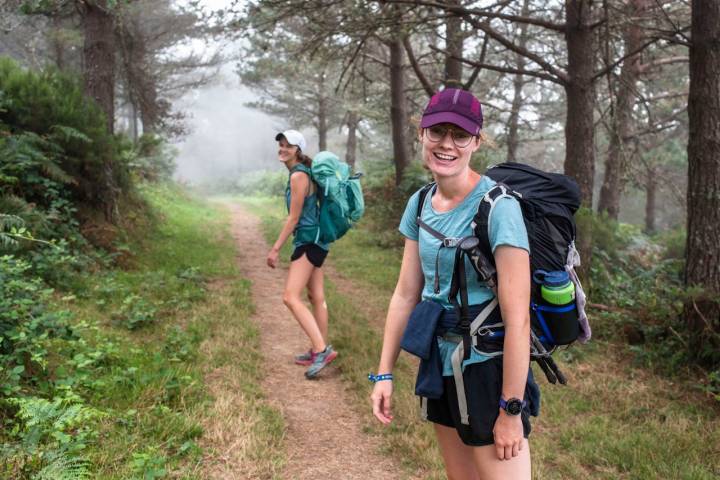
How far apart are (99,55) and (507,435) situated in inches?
367

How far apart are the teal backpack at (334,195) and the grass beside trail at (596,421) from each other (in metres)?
1.35

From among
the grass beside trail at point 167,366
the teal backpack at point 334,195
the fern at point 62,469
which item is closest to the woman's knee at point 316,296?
the teal backpack at point 334,195

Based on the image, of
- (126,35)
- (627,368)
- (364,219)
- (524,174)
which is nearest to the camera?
(524,174)

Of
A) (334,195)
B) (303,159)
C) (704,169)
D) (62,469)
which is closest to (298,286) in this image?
(334,195)

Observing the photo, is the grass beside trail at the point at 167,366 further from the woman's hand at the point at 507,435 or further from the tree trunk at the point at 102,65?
the woman's hand at the point at 507,435

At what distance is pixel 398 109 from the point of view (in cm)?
1277

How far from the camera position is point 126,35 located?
37.5 feet

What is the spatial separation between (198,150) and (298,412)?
253 ft

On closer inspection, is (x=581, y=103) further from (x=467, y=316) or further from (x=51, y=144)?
(x=51, y=144)

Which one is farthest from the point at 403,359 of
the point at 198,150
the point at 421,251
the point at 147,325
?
the point at 198,150

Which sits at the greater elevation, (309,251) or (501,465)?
(309,251)

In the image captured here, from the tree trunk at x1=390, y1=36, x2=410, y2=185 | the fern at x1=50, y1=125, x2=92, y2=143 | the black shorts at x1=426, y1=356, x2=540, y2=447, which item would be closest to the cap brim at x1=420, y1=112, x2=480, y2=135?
the black shorts at x1=426, y1=356, x2=540, y2=447

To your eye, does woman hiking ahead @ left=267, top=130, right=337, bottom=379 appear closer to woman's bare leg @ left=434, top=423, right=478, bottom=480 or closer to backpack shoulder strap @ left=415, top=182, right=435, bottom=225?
backpack shoulder strap @ left=415, top=182, right=435, bottom=225

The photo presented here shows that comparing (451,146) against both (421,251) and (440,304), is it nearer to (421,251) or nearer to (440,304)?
(421,251)
